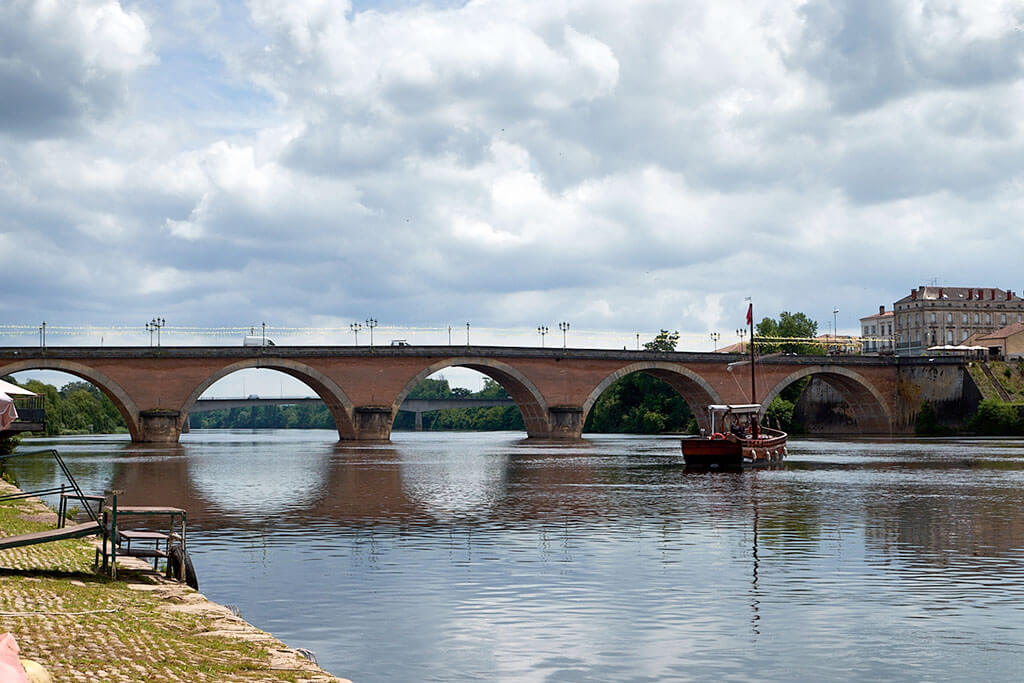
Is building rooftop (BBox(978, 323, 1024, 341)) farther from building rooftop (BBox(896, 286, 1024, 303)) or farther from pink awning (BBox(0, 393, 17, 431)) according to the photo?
pink awning (BBox(0, 393, 17, 431))

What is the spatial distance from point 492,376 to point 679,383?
17217mm

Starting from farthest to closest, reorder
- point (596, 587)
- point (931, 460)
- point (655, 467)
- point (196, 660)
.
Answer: point (931, 460), point (655, 467), point (596, 587), point (196, 660)

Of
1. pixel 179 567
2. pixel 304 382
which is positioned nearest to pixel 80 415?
pixel 304 382

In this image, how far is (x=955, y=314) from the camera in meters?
152

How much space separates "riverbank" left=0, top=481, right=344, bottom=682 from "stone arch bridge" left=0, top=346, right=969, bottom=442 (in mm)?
59320

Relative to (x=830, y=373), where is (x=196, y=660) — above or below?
below

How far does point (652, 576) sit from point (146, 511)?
7.81 meters

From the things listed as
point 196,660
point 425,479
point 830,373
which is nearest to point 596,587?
point 196,660

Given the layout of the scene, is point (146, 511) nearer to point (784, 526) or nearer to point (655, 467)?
point (784, 526)

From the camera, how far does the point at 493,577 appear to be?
17344 millimetres

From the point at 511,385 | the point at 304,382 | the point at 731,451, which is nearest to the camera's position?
the point at 731,451

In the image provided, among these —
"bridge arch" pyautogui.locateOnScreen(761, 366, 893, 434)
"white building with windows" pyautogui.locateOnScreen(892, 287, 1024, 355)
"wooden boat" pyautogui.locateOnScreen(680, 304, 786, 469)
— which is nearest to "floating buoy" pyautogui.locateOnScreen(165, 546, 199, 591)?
"wooden boat" pyautogui.locateOnScreen(680, 304, 786, 469)

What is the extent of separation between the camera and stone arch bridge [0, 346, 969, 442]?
73.9 meters

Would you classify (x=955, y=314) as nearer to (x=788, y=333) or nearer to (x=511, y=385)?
(x=788, y=333)
